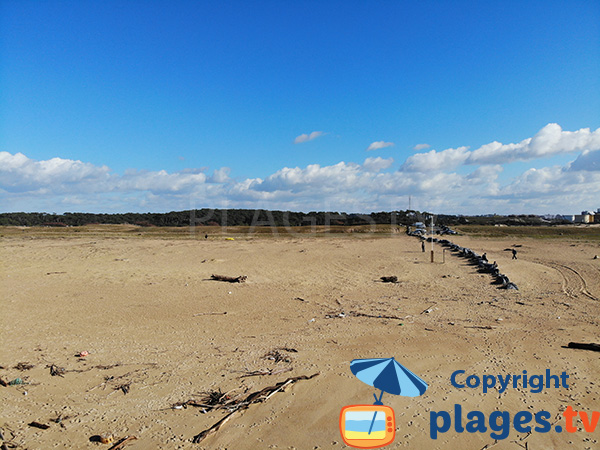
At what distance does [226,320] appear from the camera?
9297 millimetres

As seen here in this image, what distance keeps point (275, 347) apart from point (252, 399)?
6.93ft

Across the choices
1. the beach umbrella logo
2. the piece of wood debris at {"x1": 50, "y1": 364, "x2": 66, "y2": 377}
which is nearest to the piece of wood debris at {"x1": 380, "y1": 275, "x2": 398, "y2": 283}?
the beach umbrella logo

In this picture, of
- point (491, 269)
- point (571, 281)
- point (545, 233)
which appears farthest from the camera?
point (545, 233)

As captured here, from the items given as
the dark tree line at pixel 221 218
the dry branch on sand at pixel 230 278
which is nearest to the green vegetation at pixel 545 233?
the dark tree line at pixel 221 218

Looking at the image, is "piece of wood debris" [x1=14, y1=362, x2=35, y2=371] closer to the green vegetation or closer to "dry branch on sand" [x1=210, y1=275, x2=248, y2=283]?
"dry branch on sand" [x1=210, y1=275, x2=248, y2=283]

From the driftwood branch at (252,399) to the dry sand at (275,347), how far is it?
0.25 ft

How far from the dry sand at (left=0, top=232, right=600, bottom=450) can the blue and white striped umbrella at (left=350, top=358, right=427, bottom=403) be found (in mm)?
207

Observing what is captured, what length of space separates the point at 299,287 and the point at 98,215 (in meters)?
74.0

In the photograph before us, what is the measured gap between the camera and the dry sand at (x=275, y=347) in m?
4.61

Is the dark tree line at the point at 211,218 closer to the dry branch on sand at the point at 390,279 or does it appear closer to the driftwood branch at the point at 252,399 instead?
the dry branch on sand at the point at 390,279

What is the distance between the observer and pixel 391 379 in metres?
4.92

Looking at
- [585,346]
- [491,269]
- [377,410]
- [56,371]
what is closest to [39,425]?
[56,371]

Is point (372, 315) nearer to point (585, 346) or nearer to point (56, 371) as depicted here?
point (585, 346)

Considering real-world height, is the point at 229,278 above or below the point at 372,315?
above
